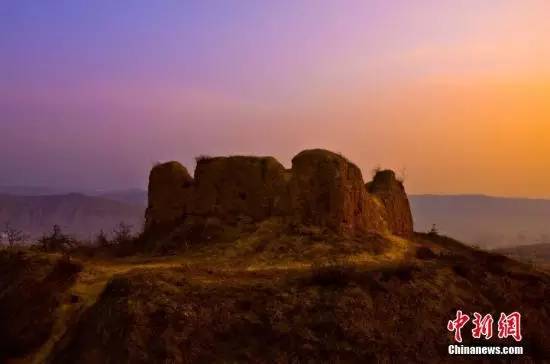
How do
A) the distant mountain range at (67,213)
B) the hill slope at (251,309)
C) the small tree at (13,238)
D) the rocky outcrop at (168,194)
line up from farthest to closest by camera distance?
the distant mountain range at (67,213) < the rocky outcrop at (168,194) < the small tree at (13,238) < the hill slope at (251,309)

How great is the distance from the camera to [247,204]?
17.9 meters

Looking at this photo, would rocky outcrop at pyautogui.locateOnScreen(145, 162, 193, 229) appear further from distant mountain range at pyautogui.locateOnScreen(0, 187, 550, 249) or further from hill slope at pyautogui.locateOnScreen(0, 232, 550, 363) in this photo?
distant mountain range at pyautogui.locateOnScreen(0, 187, 550, 249)

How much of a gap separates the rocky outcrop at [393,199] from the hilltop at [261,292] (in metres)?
3.54

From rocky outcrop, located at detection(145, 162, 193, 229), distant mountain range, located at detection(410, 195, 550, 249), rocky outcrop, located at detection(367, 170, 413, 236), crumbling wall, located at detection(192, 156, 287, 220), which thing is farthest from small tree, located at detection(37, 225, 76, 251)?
distant mountain range, located at detection(410, 195, 550, 249)

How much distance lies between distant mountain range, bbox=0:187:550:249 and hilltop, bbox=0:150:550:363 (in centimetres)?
6405

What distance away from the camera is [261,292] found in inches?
455

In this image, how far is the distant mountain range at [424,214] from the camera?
104 meters

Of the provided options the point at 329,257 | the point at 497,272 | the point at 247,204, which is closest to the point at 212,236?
the point at 247,204

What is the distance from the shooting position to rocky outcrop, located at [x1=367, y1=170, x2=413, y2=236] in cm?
2177

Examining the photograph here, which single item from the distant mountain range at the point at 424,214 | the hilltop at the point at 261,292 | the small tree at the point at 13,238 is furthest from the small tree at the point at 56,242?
the distant mountain range at the point at 424,214

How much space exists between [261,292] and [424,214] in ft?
472

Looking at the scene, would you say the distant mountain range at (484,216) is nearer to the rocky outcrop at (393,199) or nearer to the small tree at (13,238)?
the rocky outcrop at (393,199)

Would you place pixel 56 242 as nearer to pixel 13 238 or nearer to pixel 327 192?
pixel 13 238

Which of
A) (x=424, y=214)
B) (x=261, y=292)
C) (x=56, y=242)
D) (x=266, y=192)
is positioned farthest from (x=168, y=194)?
(x=424, y=214)
